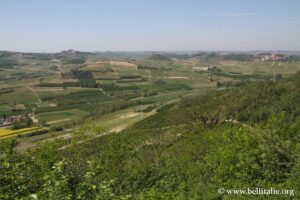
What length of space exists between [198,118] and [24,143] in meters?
56.1

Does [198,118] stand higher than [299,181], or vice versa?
[299,181]

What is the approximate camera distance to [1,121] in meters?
125

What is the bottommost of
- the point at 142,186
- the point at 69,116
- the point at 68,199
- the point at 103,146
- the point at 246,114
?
the point at 69,116

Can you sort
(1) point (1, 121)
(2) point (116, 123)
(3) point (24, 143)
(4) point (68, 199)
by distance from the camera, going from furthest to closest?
1. (1) point (1, 121)
2. (2) point (116, 123)
3. (3) point (24, 143)
4. (4) point (68, 199)

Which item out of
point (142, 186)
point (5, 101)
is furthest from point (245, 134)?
point (5, 101)

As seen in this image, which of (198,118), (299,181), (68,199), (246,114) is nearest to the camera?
(68,199)

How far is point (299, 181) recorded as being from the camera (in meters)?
19.5

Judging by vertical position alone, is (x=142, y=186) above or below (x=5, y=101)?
above

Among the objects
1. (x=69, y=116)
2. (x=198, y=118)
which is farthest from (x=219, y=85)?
(x=198, y=118)

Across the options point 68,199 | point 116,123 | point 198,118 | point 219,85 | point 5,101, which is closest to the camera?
point 68,199

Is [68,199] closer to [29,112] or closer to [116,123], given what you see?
[116,123]

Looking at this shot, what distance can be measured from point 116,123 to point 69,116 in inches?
1018

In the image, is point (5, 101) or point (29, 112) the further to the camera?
point (5, 101)

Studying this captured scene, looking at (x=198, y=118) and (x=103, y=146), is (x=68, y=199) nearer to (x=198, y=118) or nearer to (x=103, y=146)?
(x=103, y=146)
